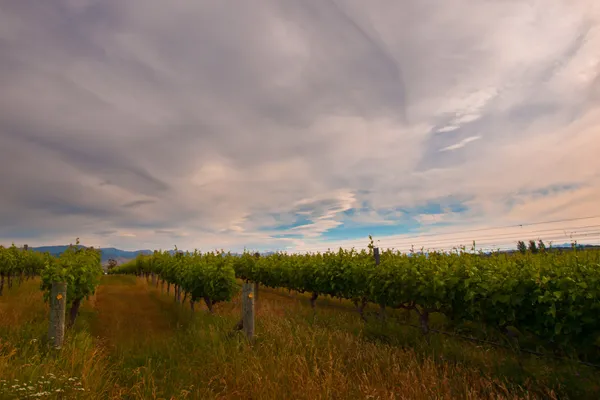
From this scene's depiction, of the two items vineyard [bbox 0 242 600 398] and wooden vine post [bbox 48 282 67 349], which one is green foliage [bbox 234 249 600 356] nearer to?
vineyard [bbox 0 242 600 398]

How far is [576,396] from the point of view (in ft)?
18.3

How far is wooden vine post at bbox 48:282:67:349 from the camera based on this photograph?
6.98 meters

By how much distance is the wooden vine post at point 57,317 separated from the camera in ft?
22.9

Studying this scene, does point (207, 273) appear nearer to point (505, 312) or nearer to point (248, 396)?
point (248, 396)

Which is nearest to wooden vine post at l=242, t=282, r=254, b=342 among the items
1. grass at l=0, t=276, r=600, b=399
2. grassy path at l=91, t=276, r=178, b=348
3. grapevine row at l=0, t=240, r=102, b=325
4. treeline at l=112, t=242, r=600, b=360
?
grass at l=0, t=276, r=600, b=399

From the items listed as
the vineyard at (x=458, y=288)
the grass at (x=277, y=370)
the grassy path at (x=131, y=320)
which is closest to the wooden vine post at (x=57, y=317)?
the grass at (x=277, y=370)

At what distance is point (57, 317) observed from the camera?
713 centimetres

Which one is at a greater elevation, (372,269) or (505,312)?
(372,269)

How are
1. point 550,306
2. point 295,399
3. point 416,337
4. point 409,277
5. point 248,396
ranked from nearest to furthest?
point 295,399
point 248,396
point 550,306
point 416,337
point 409,277

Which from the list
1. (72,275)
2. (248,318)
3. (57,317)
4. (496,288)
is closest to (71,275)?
(72,275)

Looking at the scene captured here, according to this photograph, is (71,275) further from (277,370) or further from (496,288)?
(496,288)

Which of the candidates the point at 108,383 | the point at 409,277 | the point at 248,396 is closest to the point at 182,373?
the point at 108,383

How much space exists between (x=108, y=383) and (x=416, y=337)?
7.57m

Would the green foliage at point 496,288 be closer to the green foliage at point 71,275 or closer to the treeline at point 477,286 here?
the treeline at point 477,286
